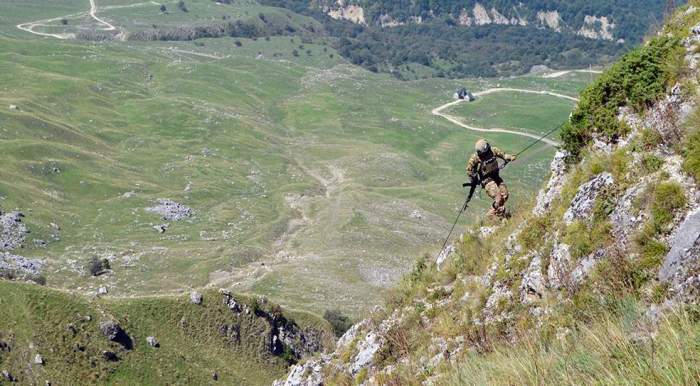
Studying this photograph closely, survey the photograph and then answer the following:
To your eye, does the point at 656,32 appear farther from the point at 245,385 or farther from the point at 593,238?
the point at 245,385

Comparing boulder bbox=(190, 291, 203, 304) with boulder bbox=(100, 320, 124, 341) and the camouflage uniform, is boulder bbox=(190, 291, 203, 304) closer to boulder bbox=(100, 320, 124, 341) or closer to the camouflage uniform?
boulder bbox=(100, 320, 124, 341)

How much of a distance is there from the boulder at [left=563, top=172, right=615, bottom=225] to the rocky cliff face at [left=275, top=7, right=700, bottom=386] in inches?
1.2

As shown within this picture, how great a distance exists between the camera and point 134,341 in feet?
196

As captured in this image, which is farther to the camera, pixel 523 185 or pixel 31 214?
pixel 523 185

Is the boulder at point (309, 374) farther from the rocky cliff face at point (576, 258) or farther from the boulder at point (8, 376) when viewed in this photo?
the boulder at point (8, 376)

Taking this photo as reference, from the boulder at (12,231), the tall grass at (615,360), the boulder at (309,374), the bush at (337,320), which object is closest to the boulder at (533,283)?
the tall grass at (615,360)

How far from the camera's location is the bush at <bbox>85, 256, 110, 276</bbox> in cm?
7888

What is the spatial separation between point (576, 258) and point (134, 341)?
172ft

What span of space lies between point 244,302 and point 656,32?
54620 mm

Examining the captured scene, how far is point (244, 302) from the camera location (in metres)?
67.3

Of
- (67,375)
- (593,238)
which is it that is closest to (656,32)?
(593,238)

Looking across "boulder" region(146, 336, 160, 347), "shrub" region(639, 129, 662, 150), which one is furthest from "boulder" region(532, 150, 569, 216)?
"boulder" region(146, 336, 160, 347)

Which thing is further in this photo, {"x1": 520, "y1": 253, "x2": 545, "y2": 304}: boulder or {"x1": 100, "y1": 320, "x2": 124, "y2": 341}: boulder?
{"x1": 100, "y1": 320, "x2": 124, "y2": 341}: boulder

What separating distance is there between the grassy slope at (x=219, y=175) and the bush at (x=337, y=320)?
3.28 metres
